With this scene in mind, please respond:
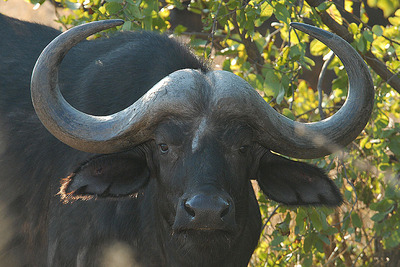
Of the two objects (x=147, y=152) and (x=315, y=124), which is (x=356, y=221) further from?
(x=147, y=152)

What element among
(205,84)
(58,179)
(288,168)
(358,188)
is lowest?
(358,188)

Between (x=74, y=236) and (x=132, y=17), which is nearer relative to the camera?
(x=74, y=236)

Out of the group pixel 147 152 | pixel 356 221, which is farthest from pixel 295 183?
pixel 356 221

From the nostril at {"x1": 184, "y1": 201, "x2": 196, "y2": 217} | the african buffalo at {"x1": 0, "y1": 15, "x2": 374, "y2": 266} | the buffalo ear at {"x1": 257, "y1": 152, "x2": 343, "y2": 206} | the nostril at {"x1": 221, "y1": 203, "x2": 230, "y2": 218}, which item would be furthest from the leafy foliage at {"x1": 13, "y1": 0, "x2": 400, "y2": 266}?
the nostril at {"x1": 184, "y1": 201, "x2": 196, "y2": 217}

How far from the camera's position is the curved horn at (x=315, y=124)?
331cm

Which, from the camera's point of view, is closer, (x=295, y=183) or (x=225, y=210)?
(x=225, y=210)

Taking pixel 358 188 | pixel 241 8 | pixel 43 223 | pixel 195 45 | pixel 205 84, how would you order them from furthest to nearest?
1. pixel 358 188
2. pixel 195 45
3. pixel 241 8
4. pixel 43 223
5. pixel 205 84

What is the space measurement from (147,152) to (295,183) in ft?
2.71

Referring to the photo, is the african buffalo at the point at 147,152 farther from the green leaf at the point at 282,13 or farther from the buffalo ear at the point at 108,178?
the green leaf at the point at 282,13

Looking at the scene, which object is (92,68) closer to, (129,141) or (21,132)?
(21,132)

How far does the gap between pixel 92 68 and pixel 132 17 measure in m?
0.56

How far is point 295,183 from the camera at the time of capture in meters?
3.73

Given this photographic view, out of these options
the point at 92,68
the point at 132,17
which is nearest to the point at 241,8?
the point at 132,17

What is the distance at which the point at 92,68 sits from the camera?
4.16 m
